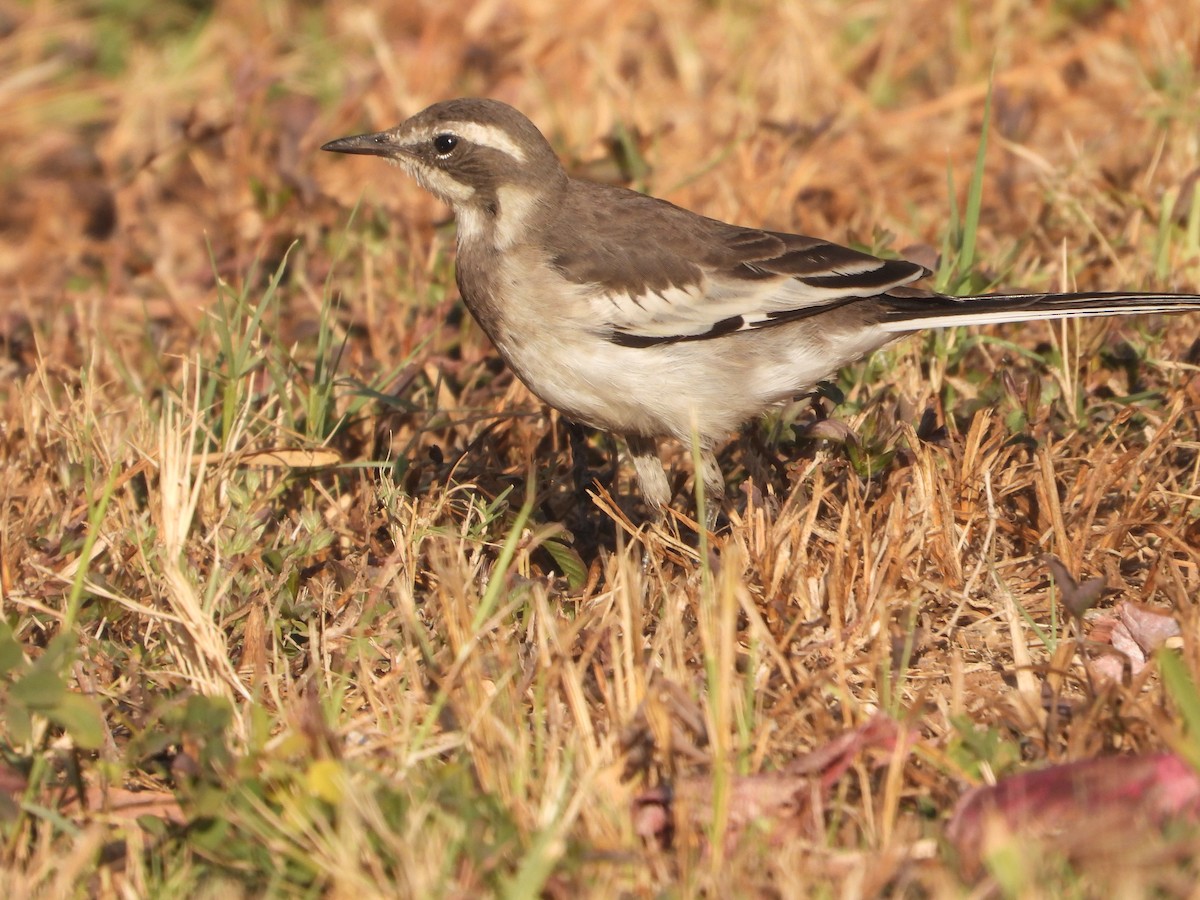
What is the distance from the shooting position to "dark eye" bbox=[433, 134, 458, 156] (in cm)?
615

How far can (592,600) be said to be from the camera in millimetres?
5141

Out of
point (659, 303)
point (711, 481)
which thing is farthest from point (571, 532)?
point (659, 303)

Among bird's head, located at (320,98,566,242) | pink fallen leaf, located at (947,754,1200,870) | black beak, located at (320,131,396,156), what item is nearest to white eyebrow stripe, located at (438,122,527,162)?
bird's head, located at (320,98,566,242)

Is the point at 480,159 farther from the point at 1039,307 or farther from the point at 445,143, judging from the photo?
the point at 1039,307

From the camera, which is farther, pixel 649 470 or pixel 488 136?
pixel 488 136

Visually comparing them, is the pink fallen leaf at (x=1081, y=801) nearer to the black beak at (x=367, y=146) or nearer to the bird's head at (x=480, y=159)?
the bird's head at (x=480, y=159)

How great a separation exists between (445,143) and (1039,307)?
8.12 feet

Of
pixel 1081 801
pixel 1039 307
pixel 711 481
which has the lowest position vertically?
pixel 1081 801

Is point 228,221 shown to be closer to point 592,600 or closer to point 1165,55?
point 592,600

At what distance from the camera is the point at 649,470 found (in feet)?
19.4

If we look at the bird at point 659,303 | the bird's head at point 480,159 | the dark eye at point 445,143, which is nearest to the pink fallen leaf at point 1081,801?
the bird at point 659,303

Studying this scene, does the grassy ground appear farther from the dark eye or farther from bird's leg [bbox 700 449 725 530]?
the dark eye

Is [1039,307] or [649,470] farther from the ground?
[1039,307]

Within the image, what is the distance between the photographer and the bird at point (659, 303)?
18.1ft
